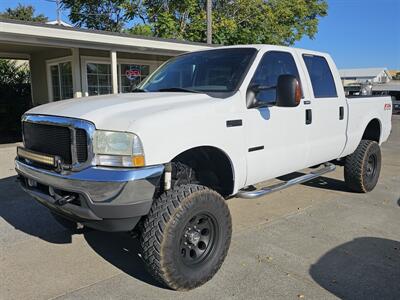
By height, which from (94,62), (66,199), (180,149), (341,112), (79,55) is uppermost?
Result: (79,55)

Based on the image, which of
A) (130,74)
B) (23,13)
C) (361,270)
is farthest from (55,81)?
(23,13)

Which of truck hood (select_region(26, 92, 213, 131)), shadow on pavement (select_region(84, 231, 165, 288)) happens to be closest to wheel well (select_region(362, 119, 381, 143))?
truck hood (select_region(26, 92, 213, 131))

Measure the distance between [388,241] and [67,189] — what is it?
343cm

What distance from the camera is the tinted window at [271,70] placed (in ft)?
13.5

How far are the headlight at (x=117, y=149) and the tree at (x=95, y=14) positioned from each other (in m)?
23.9

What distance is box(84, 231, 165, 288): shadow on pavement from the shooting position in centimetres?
369

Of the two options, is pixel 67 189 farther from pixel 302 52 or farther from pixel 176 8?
pixel 176 8

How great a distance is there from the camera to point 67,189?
3078 millimetres

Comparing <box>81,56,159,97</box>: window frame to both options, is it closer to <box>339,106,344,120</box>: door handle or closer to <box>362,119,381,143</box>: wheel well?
<box>362,119,381,143</box>: wheel well

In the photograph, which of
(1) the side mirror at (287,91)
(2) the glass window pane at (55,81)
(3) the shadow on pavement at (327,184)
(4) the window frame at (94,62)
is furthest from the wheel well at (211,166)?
(2) the glass window pane at (55,81)

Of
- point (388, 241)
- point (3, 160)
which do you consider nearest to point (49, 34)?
point (3, 160)

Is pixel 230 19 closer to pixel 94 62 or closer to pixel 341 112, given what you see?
pixel 94 62

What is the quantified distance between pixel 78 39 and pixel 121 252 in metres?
8.58

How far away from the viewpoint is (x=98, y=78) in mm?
14594
